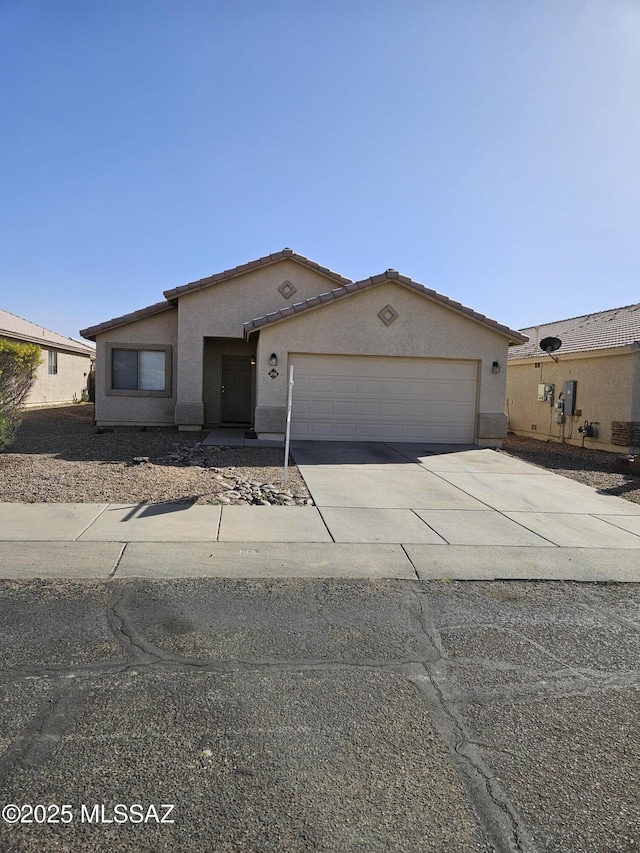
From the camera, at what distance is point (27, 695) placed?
3.35m

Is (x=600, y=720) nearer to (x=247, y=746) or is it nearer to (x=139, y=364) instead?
(x=247, y=746)

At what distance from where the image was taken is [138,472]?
1021cm

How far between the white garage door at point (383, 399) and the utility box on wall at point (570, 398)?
169 inches

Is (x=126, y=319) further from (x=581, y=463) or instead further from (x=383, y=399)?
(x=581, y=463)

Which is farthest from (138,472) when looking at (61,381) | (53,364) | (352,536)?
(61,381)

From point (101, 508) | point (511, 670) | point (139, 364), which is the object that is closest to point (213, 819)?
point (511, 670)

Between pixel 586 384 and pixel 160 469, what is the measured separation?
13396 mm

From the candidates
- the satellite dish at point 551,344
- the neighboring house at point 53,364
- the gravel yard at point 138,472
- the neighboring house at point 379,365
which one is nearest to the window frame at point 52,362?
the neighboring house at point 53,364

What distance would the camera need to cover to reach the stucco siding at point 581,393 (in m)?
16.2

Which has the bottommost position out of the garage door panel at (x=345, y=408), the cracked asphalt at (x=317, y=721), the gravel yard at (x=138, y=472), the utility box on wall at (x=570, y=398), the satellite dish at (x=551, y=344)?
the cracked asphalt at (x=317, y=721)

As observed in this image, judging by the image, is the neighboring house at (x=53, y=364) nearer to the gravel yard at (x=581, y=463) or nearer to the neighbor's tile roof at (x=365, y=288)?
the neighbor's tile roof at (x=365, y=288)

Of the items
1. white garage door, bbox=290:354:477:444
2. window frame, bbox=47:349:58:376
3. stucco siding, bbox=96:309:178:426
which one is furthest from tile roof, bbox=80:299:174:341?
window frame, bbox=47:349:58:376

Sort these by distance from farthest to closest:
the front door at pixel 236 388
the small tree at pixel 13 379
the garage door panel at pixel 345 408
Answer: the front door at pixel 236 388 → the garage door panel at pixel 345 408 → the small tree at pixel 13 379

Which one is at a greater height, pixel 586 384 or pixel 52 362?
pixel 52 362
